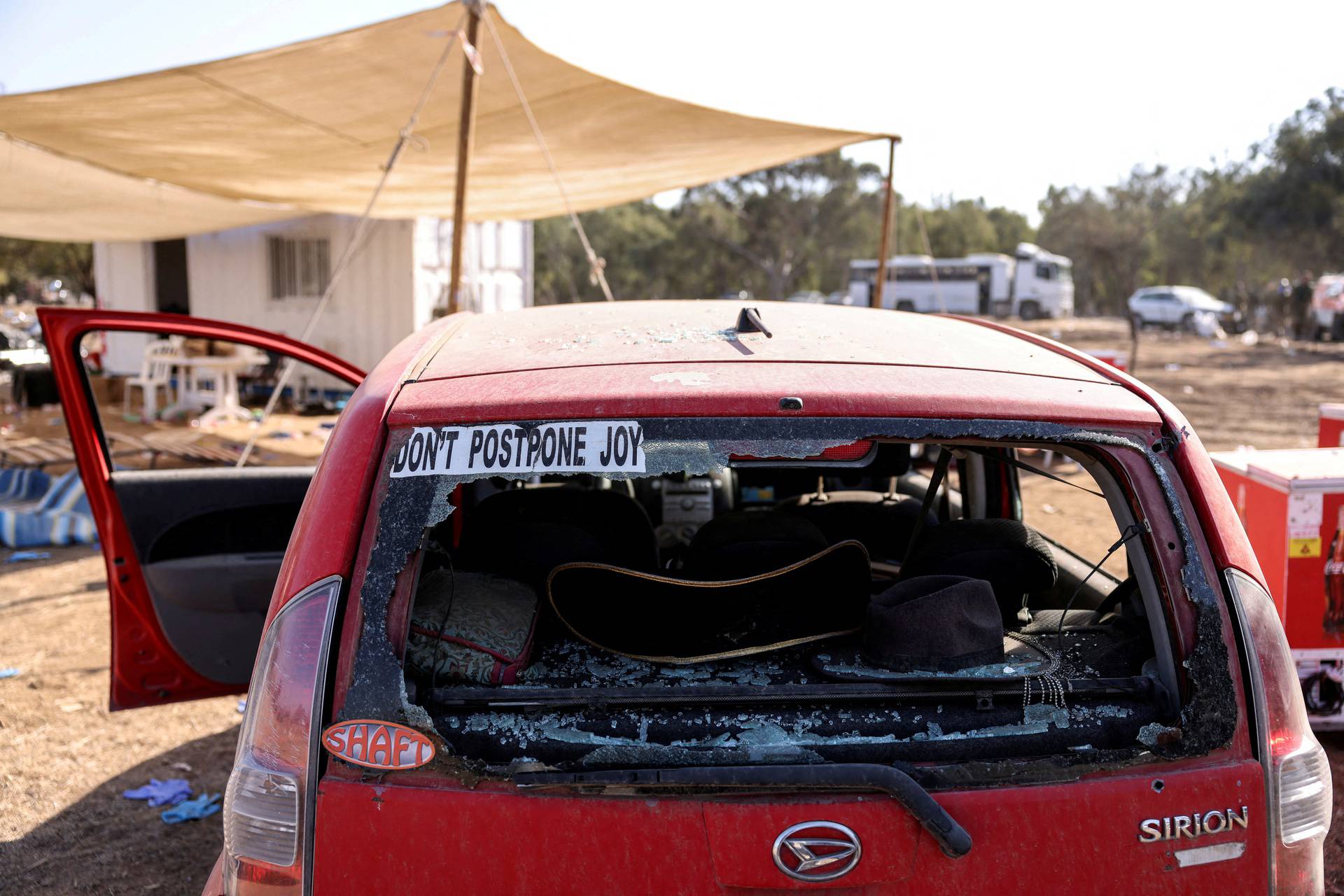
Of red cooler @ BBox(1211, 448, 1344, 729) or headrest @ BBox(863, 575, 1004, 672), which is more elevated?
headrest @ BBox(863, 575, 1004, 672)

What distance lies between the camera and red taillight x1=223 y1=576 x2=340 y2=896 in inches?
61.6

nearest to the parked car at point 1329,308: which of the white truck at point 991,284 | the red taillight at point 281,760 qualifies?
the white truck at point 991,284

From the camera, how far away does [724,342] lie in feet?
6.91

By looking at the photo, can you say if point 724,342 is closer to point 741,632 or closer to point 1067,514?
point 741,632

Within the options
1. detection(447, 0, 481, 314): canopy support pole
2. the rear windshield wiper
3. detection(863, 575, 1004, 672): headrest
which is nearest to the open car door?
the rear windshield wiper

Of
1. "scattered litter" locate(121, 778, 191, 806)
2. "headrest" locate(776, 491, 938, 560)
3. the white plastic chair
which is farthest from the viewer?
the white plastic chair

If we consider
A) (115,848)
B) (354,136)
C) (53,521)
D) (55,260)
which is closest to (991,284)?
(55,260)

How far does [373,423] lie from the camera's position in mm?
1749

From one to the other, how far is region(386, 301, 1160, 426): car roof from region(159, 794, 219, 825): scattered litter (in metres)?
2.27

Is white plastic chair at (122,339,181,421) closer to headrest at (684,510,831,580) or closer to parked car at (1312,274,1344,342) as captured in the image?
headrest at (684,510,831,580)

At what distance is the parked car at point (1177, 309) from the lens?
3709 centimetres

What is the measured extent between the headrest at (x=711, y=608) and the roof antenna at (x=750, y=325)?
0.50 metres

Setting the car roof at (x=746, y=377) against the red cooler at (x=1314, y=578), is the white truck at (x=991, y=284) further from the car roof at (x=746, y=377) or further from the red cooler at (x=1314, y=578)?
the car roof at (x=746, y=377)

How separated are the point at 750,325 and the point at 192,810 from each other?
9.08ft
